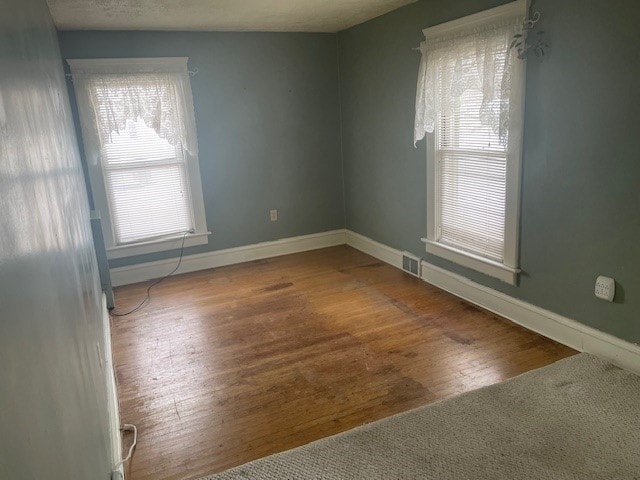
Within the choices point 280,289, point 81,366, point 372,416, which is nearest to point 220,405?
point 372,416

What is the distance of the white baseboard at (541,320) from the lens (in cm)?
262

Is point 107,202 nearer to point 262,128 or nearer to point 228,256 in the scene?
point 228,256

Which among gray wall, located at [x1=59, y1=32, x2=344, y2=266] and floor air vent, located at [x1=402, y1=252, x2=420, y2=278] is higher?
gray wall, located at [x1=59, y1=32, x2=344, y2=266]

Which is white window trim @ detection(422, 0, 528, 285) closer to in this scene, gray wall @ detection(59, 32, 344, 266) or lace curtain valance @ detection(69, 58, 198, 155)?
gray wall @ detection(59, 32, 344, 266)

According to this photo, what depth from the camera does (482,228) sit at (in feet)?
11.3

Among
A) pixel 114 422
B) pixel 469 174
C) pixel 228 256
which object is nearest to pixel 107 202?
pixel 228 256

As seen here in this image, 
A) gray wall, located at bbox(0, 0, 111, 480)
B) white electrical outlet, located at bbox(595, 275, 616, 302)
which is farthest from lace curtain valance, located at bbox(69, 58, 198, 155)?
white electrical outlet, located at bbox(595, 275, 616, 302)

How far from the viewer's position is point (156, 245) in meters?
4.56

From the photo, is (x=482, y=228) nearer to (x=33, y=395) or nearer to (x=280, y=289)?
(x=280, y=289)

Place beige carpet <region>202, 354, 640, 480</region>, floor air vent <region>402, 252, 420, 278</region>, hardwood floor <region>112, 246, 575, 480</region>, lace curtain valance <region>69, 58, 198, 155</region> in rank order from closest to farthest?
beige carpet <region>202, 354, 640, 480</region>
hardwood floor <region>112, 246, 575, 480</region>
lace curtain valance <region>69, 58, 198, 155</region>
floor air vent <region>402, 252, 420, 278</region>

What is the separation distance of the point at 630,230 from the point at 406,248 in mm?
2078

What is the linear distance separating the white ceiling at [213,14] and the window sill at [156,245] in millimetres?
1863

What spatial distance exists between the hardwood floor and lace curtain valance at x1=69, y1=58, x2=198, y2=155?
143 cm

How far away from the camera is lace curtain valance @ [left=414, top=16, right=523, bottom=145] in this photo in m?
2.96
